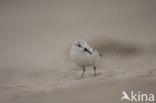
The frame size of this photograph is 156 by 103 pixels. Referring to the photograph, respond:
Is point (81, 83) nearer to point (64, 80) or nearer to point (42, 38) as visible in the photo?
point (64, 80)

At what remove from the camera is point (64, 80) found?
434 centimetres

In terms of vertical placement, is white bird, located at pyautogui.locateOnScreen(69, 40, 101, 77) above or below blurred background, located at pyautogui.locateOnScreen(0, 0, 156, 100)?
below

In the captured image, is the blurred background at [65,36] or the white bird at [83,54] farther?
the blurred background at [65,36]

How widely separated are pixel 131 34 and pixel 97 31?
53 centimetres

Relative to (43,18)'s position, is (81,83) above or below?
below

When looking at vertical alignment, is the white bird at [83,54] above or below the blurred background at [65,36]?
below

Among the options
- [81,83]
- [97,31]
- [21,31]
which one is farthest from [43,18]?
[81,83]

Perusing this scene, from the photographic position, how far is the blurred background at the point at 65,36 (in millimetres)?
4906

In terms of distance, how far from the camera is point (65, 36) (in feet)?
20.4

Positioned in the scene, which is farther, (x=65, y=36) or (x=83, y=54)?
(x=65, y=36)

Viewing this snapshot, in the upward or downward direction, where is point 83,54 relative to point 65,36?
downward

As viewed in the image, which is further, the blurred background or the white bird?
the blurred background

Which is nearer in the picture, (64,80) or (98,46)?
(64,80)

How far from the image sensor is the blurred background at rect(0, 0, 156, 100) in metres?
4.91
